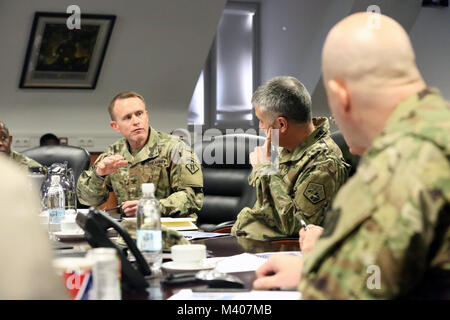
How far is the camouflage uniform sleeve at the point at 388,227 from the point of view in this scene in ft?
2.91

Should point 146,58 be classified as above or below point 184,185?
above

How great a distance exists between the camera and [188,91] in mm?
5977

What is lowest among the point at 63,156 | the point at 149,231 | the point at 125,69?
the point at 149,231

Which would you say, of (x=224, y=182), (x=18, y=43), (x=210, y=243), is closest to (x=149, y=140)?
(x=224, y=182)

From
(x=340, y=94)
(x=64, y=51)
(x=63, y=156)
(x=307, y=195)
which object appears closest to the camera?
(x=340, y=94)

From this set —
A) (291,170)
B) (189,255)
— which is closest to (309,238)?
(189,255)

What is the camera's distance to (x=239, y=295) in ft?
4.22

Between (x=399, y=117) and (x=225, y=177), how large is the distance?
2.34m

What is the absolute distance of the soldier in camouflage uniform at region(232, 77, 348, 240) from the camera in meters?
2.45

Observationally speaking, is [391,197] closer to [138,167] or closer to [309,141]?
[309,141]

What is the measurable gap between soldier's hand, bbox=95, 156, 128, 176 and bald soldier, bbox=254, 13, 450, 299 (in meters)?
2.19

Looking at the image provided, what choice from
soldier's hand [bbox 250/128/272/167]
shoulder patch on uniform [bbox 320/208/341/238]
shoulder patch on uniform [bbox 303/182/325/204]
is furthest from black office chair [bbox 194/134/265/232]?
shoulder patch on uniform [bbox 320/208/341/238]

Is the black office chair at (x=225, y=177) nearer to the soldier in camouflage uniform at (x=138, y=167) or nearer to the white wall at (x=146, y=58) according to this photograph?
the soldier in camouflage uniform at (x=138, y=167)
